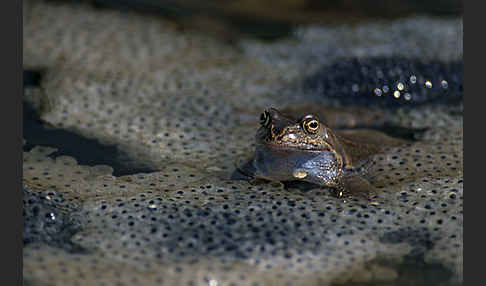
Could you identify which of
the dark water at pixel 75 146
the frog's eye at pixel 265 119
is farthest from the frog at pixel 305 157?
the dark water at pixel 75 146

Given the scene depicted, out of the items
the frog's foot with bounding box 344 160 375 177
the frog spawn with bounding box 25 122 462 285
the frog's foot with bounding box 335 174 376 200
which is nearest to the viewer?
the frog spawn with bounding box 25 122 462 285

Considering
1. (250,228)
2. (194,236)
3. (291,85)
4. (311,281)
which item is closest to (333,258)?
(311,281)

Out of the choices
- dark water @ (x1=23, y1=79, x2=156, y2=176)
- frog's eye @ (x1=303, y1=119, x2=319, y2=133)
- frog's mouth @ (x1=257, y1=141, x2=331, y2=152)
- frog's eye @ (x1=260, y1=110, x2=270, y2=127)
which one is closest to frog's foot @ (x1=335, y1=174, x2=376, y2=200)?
frog's mouth @ (x1=257, y1=141, x2=331, y2=152)

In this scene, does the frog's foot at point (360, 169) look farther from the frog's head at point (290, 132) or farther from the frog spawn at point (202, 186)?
the frog's head at point (290, 132)

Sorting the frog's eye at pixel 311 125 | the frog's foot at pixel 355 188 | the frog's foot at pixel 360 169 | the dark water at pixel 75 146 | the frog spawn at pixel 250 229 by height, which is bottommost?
the frog spawn at pixel 250 229

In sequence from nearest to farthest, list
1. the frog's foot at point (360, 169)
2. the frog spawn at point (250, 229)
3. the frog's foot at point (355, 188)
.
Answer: the frog spawn at point (250, 229) → the frog's foot at point (355, 188) → the frog's foot at point (360, 169)

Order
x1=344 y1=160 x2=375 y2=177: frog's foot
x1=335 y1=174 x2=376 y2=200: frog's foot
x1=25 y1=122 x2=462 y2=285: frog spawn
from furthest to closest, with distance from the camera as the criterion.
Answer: x1=344 y1=160 x2=375 y2=177: frog's foot
x1=335 y1=174 x2=376 y2=200: frog's foot
x1=25 y1=122 x2=462 y2=285: frog spawn

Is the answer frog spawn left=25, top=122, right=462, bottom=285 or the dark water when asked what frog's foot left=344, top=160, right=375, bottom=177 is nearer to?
frog spawn left=25, top=122, right=462, bottom=285
